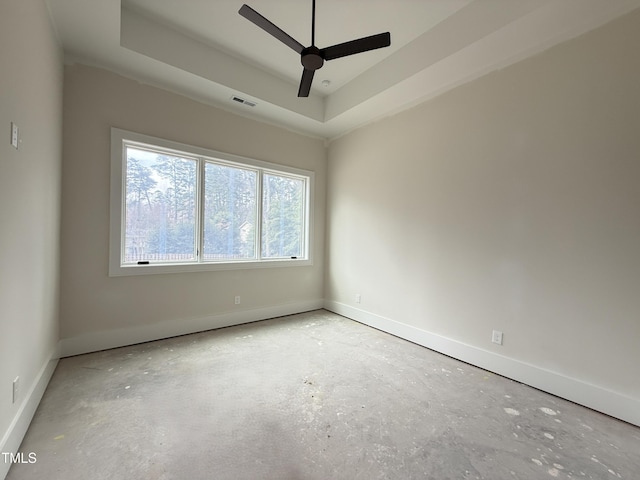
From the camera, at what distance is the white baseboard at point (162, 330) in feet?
9.14

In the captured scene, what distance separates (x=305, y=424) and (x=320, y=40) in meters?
3.52

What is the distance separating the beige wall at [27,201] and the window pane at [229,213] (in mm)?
1471

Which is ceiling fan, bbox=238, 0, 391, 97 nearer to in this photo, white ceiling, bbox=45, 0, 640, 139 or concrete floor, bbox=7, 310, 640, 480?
white ceiling, bbox=45, 0, 640, 139

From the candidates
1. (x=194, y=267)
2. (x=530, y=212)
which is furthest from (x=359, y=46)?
(x=194, y=267)

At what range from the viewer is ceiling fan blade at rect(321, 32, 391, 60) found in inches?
79.5

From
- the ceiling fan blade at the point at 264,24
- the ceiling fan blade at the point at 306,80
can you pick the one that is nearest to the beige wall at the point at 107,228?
the ceiling fan blade at the point at 306,80

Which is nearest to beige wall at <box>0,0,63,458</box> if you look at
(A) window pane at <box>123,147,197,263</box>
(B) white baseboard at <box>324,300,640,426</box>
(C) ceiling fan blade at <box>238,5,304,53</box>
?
(A) window pane at <box>123,147,197,263</box>

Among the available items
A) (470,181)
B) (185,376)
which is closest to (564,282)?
(470,181)

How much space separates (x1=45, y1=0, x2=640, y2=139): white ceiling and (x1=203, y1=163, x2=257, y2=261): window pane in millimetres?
917

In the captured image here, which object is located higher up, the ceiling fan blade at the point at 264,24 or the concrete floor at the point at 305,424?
the ceiling fan blade at the point at 264,24

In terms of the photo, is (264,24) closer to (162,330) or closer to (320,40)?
(320,40)

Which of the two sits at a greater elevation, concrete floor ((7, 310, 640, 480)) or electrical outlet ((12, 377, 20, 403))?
electrical outlet ((12, 377, 20, 403))

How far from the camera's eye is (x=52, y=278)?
2.43m

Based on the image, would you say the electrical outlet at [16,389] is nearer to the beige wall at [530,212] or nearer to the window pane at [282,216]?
the window pane at [282,216]
